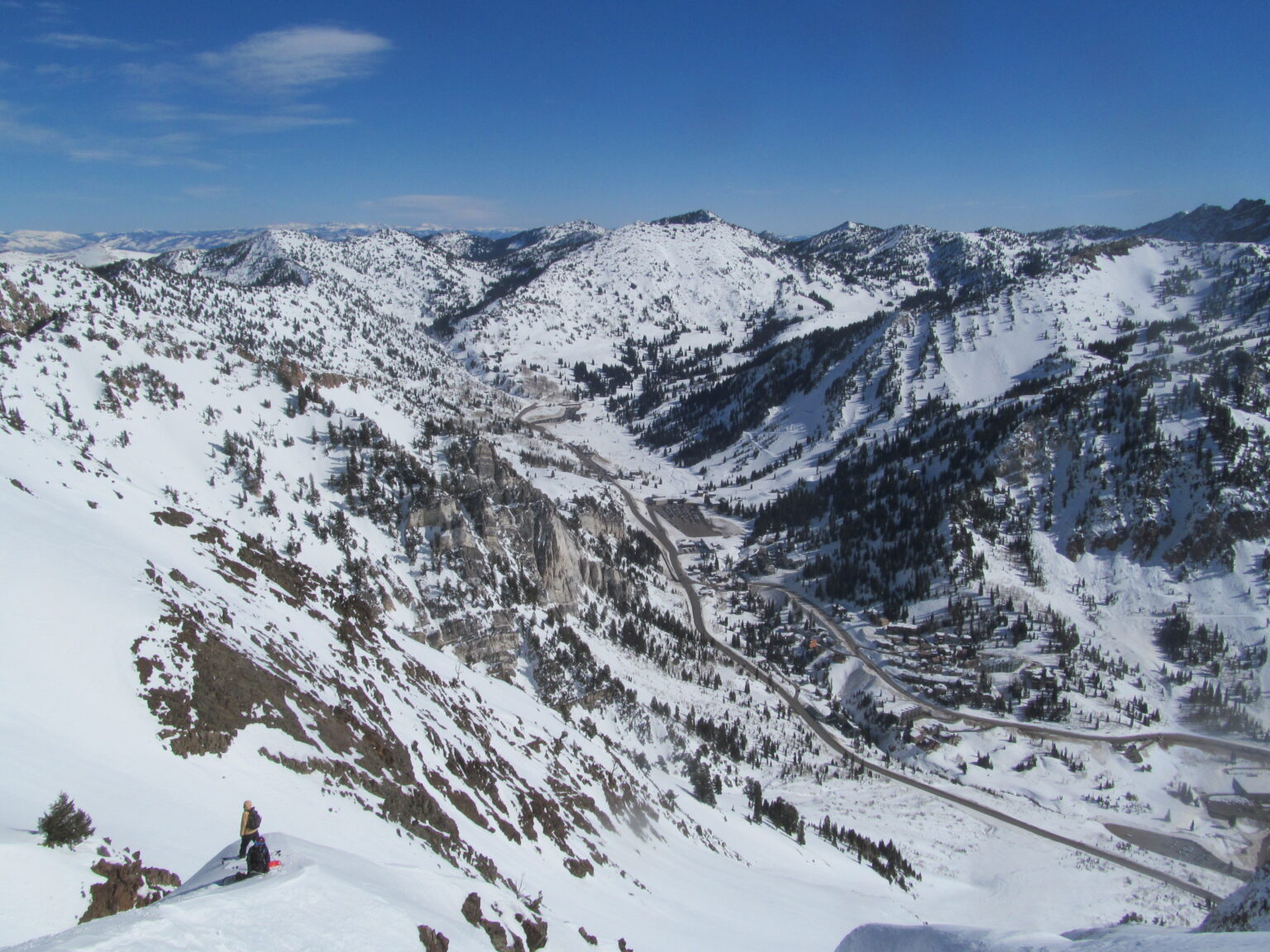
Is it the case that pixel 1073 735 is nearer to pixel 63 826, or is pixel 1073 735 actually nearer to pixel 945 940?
pixel 945 940

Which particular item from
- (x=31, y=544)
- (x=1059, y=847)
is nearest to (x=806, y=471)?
(x=1059, y=847)

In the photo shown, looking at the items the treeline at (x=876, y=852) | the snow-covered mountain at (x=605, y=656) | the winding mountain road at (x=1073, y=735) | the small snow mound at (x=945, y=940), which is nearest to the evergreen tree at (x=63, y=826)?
the snow-covered mountain at (x=605, y=656)

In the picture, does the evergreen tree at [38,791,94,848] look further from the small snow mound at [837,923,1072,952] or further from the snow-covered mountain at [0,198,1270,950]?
the small snow mound at [837,923,1072,952]

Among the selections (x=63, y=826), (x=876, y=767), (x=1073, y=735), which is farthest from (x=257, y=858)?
(x=1073, y=735)

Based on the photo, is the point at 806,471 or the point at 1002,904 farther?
the point at 806,471

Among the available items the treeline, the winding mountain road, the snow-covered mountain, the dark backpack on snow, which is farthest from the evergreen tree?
the winding mountain road

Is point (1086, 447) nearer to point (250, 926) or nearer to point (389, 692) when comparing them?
point (389, 692)

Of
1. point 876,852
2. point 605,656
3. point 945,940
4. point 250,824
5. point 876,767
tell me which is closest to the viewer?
point 250,824

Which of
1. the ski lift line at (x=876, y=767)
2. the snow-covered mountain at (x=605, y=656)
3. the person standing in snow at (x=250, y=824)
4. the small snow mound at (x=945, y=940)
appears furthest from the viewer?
the ski lift line at (x=876, y=767)

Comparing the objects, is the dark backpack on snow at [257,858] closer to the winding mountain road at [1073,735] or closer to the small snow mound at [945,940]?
the small snow mound at [945,940]
